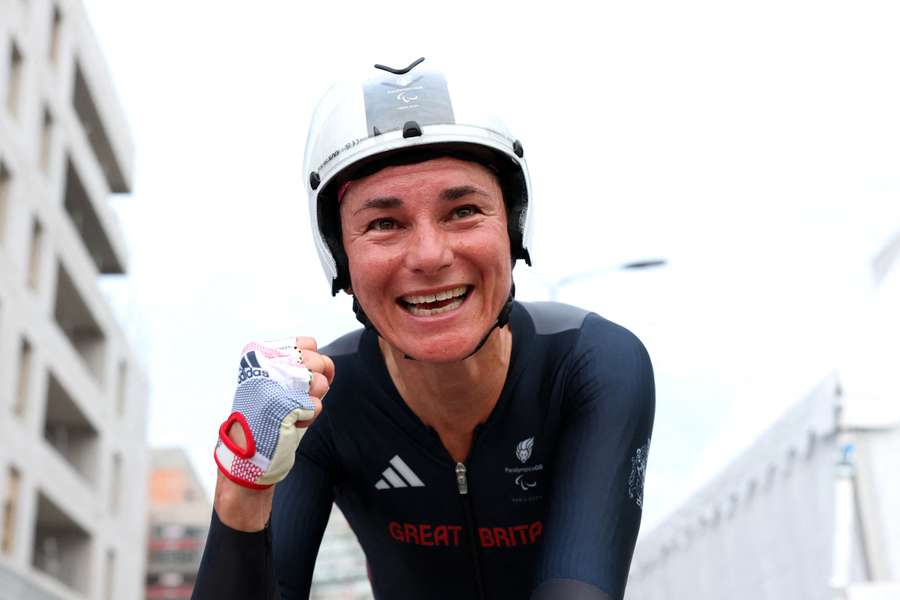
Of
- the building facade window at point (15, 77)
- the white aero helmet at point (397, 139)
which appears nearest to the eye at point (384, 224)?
the white aero helmet at point (397, 139)

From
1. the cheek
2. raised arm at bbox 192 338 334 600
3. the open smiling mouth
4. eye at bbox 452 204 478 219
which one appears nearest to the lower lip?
the open smiling mouth

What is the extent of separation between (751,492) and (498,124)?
10.6 metres

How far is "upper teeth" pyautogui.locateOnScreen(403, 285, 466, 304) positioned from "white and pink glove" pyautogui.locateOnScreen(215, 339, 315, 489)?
0.41 m

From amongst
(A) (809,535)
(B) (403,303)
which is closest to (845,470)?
(A) (809,535)

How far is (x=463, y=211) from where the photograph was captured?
3381mm

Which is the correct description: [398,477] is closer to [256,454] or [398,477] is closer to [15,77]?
[256,454]

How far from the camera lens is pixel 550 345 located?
12.7 feet

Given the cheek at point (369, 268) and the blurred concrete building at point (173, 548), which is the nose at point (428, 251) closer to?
the cheek at point (369, 268)

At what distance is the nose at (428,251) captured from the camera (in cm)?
323

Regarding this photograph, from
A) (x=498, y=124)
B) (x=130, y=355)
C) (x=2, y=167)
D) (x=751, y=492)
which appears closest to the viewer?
(x=498, y=124)

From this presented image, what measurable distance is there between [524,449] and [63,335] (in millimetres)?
37438

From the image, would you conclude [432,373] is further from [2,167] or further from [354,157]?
[2,167]

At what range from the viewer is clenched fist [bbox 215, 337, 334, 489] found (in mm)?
2969

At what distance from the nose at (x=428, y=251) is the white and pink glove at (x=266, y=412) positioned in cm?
42
